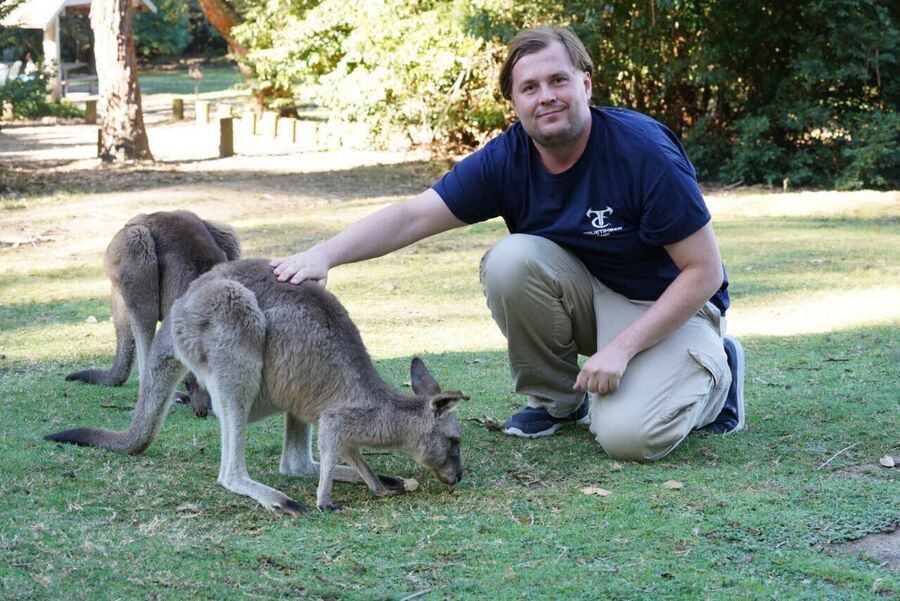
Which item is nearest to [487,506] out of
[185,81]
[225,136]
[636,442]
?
[636,442]

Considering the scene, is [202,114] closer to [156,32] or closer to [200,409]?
[156,32]

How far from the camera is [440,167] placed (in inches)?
620

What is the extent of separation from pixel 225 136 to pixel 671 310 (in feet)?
47.7

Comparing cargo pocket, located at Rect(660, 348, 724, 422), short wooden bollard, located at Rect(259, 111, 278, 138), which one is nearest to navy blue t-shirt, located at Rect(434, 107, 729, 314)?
cargo pocket, located at Rect(660, 348, 724, 422)

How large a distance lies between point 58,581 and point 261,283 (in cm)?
125

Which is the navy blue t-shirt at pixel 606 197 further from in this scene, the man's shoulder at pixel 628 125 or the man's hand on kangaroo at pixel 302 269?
the man's hand on kangaroo at pixel 302 269

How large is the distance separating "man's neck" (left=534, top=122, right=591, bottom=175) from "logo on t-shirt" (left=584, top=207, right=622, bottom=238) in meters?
0.19

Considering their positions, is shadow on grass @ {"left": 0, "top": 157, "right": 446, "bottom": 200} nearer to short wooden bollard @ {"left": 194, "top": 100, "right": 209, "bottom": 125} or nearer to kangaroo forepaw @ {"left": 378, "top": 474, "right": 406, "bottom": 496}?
short wooden bollard @ {"left": 194, "top": 100, "right": 209, "bottom": 125}

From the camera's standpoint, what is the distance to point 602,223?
4016 mm

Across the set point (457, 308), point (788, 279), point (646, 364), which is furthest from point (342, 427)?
point (788, 279)

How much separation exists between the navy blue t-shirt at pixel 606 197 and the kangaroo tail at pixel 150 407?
3.77 feet

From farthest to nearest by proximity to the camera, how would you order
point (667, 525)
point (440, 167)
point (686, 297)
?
point (440, 167), point (686, 297), point (667, 525)

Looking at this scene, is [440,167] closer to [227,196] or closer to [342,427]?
[227,196]

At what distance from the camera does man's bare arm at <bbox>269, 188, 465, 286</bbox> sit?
3885 mm
